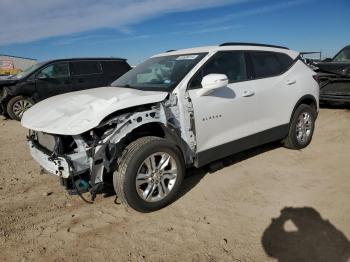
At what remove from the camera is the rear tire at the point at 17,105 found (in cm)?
965

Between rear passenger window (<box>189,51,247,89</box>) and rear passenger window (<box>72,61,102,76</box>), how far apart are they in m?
6.91

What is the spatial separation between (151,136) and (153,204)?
774 mm

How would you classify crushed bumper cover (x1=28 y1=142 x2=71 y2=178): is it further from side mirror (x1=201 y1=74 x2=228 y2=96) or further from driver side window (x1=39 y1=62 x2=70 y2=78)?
driver side window (x1=39 y1=62 x2=70 y2=78)

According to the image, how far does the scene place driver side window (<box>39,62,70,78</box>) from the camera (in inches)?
391

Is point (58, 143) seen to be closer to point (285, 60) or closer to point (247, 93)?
point (247, 93)

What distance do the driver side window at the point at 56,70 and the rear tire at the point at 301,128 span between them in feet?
23.8

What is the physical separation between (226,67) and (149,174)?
1.88m

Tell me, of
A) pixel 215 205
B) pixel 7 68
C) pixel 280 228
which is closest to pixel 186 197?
pixel 215 205

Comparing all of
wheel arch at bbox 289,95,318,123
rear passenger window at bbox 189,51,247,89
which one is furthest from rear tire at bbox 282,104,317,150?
rear passenger window at bbox 189,51,247,89

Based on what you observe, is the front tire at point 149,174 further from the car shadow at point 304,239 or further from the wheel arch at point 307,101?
the wheel arch at point 307,101

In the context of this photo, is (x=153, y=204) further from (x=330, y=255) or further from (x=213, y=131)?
(x=330, y=255)

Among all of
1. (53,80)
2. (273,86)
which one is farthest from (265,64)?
(53,80)

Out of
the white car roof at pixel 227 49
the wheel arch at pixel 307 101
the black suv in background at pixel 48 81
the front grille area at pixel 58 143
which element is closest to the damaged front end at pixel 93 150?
the front grille area at pixel 58 143

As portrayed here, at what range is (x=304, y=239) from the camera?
3.12 m
